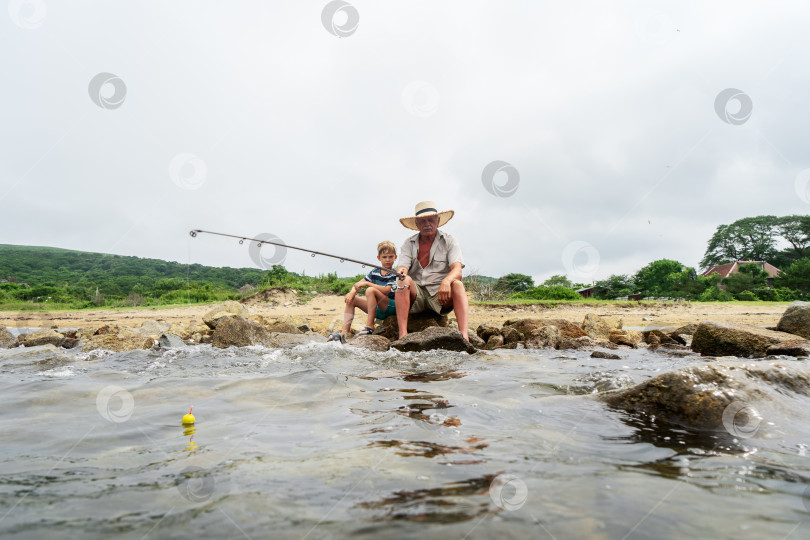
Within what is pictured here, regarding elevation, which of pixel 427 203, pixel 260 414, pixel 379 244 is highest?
pixel 427 203

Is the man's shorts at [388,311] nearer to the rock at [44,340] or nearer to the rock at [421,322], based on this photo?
the rock at [421,322]

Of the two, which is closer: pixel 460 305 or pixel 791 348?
pixel 791 348

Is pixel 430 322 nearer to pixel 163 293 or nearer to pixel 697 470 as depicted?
pixel 697 470

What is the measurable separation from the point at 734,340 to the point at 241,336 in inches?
278

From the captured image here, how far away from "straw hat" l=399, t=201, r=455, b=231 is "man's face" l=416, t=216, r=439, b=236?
61 mm

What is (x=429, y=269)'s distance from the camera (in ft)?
23.0

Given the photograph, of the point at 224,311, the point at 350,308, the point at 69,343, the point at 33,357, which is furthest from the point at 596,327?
the point at 69,343

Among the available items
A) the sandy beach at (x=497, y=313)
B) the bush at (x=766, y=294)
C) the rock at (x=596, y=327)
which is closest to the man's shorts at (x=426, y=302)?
the rock at (x=596, y=327)

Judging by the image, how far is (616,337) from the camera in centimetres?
795

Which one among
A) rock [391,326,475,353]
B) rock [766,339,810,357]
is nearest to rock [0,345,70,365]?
rock [391,326,475,353]

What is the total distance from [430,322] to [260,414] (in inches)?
184

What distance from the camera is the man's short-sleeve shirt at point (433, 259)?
6871 millimetres

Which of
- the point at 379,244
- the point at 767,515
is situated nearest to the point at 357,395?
the point at 767,515

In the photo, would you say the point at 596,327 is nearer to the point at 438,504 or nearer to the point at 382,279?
the point at 382,279
